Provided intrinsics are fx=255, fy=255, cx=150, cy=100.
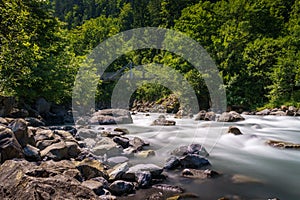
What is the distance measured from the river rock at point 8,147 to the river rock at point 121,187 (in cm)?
229

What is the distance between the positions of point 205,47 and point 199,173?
26.1 meters

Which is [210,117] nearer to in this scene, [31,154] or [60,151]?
[60,151]

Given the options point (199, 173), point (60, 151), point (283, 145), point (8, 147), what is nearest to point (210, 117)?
point (283, 145)

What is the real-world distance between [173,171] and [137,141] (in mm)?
3256

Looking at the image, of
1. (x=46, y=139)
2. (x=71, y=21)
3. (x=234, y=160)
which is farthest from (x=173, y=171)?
(x=71, y=21)

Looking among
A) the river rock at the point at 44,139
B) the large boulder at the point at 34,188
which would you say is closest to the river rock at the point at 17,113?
the river rock at the point at 44,139

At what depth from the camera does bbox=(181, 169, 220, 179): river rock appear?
6.29 meters

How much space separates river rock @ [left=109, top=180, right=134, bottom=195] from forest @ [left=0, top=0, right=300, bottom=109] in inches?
248

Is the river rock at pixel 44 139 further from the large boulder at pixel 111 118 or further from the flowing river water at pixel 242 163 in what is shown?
the large boulder at pixel 111 118

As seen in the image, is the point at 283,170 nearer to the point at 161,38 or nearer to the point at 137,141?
the point at 137,141

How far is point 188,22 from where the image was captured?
33688 millimetres

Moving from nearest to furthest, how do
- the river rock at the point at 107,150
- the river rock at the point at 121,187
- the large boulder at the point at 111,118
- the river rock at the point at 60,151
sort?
1. the river rock at the point at 121,187
2. the river rock at the point at 60,151
3. the river rock at the point at 107,150
4. the large boulder at the point at 111,118

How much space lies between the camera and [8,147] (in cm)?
556

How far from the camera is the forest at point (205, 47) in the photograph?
37.0ft
